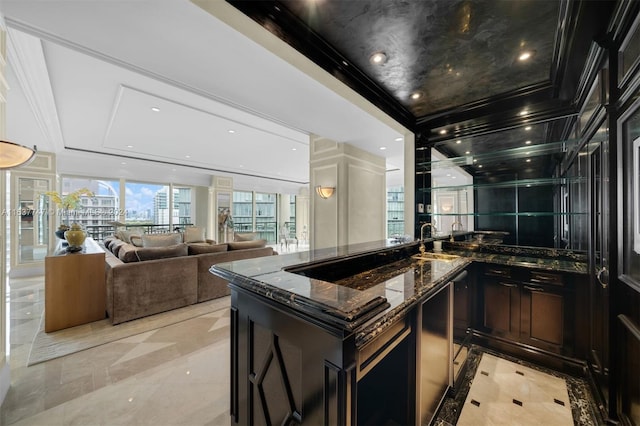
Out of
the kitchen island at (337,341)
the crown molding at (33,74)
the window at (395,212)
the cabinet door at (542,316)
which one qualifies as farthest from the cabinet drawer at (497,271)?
the window at (395,212)

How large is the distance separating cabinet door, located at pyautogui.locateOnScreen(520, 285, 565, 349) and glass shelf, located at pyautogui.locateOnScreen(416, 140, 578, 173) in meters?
1.31

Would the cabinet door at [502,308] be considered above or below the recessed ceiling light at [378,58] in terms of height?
below

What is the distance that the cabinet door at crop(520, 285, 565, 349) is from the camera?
2.11 meters

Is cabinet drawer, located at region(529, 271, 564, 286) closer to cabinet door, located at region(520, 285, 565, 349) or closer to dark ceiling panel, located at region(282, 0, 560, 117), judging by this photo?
cabinet door, located at region(520, 285, 565, 349)

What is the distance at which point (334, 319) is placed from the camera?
0.76 metres

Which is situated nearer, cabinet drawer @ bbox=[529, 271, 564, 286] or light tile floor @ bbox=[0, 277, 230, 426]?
light tile floor @ bbox=[0, 277, 230, 426]

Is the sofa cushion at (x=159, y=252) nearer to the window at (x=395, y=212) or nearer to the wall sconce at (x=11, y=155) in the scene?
the wall sconce at (x=11, y=155)

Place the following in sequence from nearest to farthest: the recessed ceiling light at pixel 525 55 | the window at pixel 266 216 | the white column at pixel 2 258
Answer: the white column at pixel 2 258 < the recessed ceiling light at pixel 525 55 < the window at pixel 266 216

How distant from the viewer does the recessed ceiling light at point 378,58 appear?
2.05 meters

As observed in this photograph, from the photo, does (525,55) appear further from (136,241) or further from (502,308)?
(136,241)

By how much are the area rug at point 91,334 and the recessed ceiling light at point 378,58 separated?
3584 millimetres

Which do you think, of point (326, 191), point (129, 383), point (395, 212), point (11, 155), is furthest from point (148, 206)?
point (395, 212)

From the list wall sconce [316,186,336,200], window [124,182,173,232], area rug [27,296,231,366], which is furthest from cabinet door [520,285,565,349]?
window [124,182,173,232]

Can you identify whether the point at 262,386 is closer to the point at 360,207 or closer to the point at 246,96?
the point at 246,96
